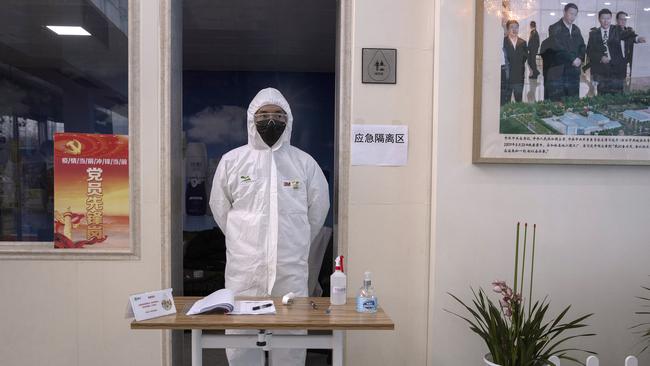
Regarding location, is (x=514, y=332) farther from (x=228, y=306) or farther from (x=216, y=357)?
(x=216, y=357)

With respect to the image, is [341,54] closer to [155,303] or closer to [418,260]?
[418,260]

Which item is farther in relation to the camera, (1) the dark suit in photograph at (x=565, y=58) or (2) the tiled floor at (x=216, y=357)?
(2) the tiled floor at (x=216, y=357)

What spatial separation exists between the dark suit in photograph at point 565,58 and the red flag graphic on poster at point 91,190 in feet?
7.54

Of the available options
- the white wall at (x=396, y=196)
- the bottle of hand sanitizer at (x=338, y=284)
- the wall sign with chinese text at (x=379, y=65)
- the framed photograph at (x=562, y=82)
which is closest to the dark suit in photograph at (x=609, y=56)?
the framed photograph at (x=562, y=82)

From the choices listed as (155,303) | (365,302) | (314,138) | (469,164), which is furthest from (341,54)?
(314,138)

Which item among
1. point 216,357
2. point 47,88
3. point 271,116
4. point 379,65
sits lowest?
point 216,357

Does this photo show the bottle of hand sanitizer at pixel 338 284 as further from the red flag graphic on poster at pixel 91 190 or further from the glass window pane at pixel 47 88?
the glass window pane at pixel 47 88

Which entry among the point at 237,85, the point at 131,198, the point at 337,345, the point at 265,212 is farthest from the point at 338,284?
the point at 237,85

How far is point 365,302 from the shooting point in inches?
76.9

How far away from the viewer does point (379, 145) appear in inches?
103

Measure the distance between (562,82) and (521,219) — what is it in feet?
2.48

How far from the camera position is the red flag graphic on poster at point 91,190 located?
261cm

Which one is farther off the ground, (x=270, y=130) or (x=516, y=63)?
(x=516, y=63)

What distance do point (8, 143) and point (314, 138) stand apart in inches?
105
